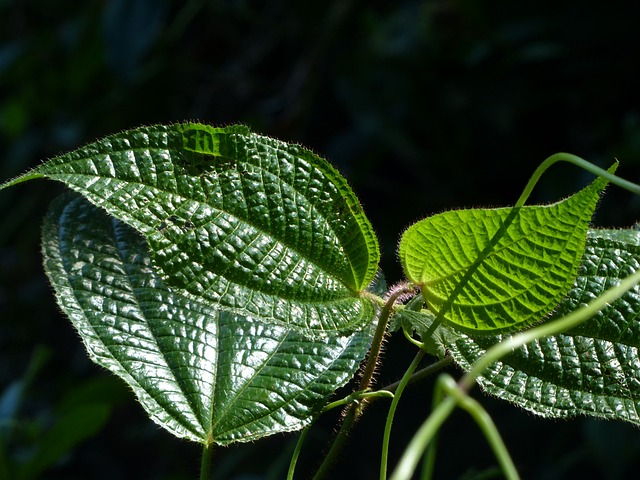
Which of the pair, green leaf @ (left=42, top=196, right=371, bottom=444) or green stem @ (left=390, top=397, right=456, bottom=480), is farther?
green leaf @ (left=42, top=196, right=371, bottom=444)

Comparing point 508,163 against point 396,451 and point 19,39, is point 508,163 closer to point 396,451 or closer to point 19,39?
point 396,451

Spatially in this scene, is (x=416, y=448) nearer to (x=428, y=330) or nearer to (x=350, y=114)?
(x=428, y=330)

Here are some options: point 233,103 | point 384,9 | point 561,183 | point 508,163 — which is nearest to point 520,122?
point 508,163

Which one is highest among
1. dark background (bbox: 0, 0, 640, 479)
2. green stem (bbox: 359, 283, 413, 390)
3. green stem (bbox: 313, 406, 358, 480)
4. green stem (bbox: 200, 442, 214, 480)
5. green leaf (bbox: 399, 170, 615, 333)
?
dark background (bbox: 0, 0, 640, 479)

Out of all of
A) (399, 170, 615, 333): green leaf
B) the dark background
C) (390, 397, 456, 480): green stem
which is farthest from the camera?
the dark background

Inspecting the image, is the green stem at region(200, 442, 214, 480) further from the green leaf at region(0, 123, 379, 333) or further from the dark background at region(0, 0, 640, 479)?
the dark background at region(0, 0, 640, 479)

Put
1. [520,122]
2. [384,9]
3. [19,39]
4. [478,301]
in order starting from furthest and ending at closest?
[19,39], [384,9], [520,122], [478,301]

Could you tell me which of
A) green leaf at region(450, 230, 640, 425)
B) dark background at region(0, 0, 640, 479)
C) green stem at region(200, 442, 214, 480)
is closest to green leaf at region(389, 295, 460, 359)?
green leaf at region(450, 230, 640, 425)

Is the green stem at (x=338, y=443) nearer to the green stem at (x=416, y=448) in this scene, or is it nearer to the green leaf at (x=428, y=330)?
the green leaf at (x=428, y=330)
